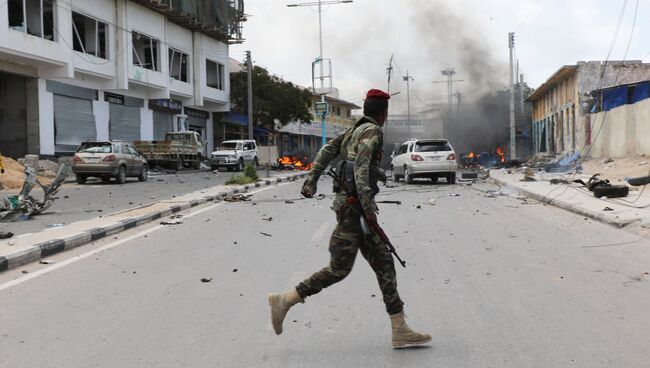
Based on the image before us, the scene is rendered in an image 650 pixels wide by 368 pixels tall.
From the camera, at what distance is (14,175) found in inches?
811

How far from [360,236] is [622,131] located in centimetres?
2248

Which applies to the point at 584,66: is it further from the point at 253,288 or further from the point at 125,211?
the point at 253,288

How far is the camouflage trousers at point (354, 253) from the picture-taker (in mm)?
4020

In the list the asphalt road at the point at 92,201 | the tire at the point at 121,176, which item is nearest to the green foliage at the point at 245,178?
the asphalt road at the point at 92,201

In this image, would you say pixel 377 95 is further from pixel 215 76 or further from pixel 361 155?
pixel 215 76

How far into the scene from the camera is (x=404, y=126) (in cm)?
4925

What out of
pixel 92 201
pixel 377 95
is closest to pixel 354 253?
pixel 377 95

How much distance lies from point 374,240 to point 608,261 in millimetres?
4234

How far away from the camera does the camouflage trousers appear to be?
13.2ft

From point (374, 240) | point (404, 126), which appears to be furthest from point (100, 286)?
point (404, 126)

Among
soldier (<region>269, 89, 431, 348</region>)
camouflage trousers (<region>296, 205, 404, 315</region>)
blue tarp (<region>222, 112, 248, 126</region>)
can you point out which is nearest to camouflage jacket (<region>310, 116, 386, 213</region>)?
soldier (<region>269, 89, 431, 348</region>)

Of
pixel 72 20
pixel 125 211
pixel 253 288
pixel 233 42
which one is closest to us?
pixel 253 288

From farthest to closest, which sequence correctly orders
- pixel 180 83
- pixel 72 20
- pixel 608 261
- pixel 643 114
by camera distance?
pixel 180 83
pixel 72 20
pixel 643 114
pixel 608 261

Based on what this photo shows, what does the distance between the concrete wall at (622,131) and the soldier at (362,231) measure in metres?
19.4
